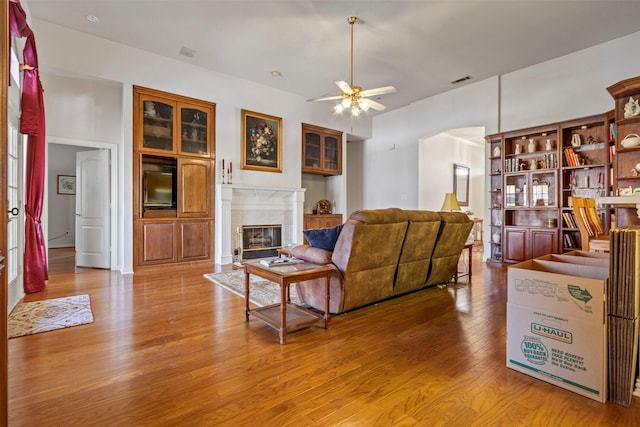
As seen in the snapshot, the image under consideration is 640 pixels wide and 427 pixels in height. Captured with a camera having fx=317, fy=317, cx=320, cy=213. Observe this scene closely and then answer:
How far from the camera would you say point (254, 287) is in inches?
154

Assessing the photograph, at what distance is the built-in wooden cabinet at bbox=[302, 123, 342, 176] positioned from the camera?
Answer: 7133 millimetres

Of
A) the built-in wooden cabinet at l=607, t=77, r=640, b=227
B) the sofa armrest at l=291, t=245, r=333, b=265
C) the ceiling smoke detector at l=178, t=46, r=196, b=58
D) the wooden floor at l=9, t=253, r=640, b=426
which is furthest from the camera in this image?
the ceiling smoke detector at l=178, t=46, r=196, b=58

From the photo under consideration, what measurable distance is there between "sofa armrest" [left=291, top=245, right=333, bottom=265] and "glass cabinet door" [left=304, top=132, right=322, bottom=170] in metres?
4.27

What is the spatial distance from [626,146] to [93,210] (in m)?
7.78

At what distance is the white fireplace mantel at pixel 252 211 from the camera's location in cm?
571

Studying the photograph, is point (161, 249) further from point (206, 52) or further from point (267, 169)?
→ point (206, 52)

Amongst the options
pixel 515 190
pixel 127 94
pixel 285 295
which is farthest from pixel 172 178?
pixel 515 190

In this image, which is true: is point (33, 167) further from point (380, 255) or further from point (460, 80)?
point (460, 80)

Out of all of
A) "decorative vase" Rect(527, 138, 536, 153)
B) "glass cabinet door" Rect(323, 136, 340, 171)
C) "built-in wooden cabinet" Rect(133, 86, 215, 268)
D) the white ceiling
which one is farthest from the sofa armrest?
"glass cabinet door" Rect(323, 136, 340, 171)

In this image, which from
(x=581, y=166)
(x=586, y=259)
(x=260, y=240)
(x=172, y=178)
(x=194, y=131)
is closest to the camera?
(x=586, y=259)

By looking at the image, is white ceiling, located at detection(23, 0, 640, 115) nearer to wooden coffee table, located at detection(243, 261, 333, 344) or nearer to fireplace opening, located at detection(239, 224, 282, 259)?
fireplace opening, located at detection(239, 224, 282, 259)

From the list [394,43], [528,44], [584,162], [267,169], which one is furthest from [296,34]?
[584,162]

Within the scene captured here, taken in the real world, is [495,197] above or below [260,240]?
above

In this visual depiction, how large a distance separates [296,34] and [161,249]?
391cm
